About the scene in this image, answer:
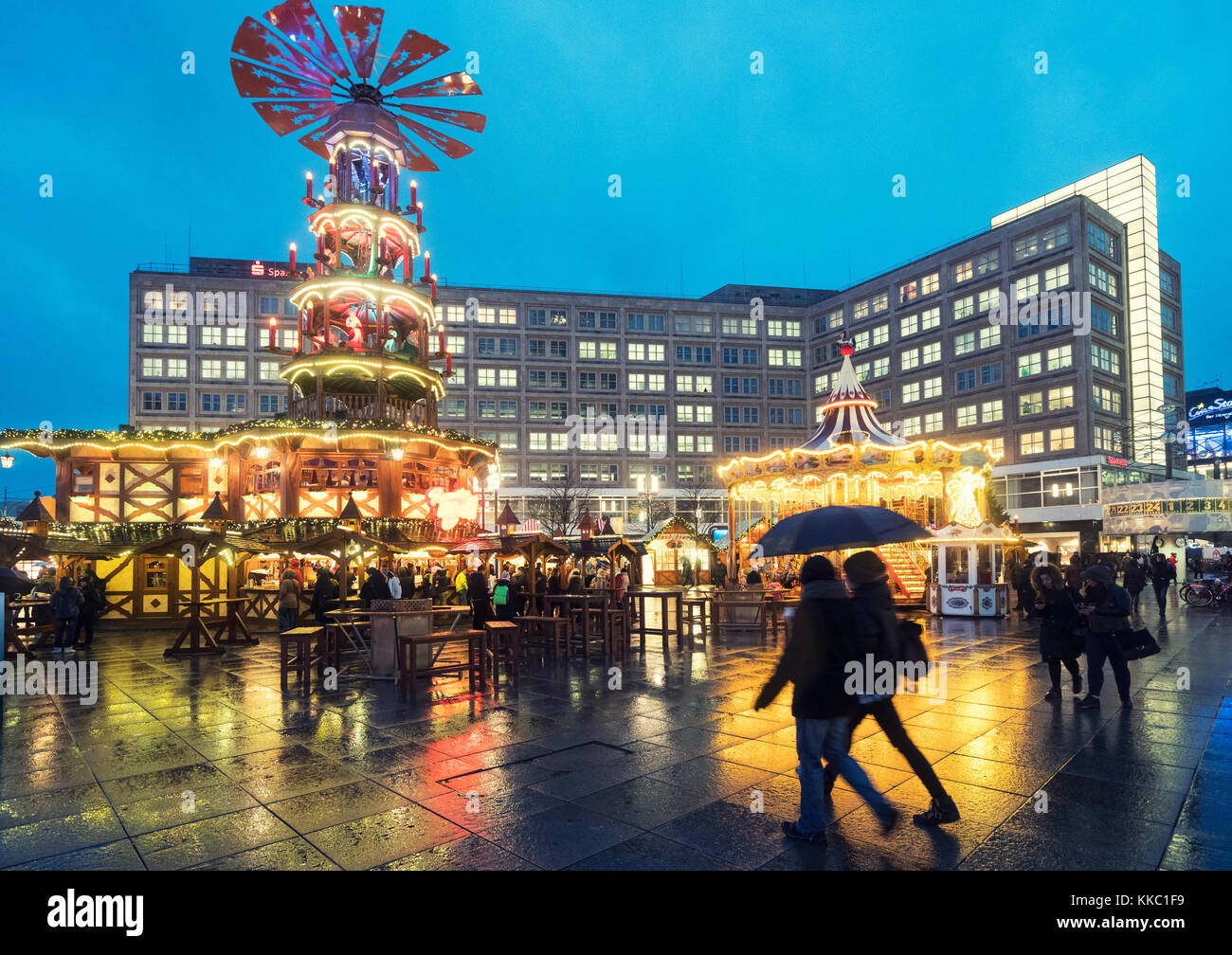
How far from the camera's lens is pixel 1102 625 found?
7.91 metres

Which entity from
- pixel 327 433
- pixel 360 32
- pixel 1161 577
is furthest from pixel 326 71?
pixel 1161 577

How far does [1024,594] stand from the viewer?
61.4ft

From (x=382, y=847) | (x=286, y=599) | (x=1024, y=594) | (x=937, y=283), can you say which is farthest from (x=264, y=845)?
(x=937, y=283)

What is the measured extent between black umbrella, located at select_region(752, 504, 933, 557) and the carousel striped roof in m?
16.3

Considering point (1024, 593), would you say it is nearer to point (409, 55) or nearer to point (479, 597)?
point (479, 597)

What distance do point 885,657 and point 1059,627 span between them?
Answer: 5163mm

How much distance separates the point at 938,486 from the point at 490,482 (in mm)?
16244

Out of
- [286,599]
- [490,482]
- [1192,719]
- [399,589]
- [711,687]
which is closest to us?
[1192,719]

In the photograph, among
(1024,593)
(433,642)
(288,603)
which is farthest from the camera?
(1024,593)

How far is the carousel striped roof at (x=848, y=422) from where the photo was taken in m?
A: 23.9

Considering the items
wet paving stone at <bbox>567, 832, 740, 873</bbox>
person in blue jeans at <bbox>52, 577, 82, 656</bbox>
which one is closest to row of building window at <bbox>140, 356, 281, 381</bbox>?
person in blue jeans at <bbox>52, 577, 82, 656</bbox>

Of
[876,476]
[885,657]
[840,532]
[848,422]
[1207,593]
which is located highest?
[848,422]

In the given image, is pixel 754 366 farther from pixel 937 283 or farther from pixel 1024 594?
pixel 1024 594

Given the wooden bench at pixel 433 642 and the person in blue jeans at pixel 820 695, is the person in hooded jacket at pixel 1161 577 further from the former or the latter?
the person in blue jeans at pixel 820 695
